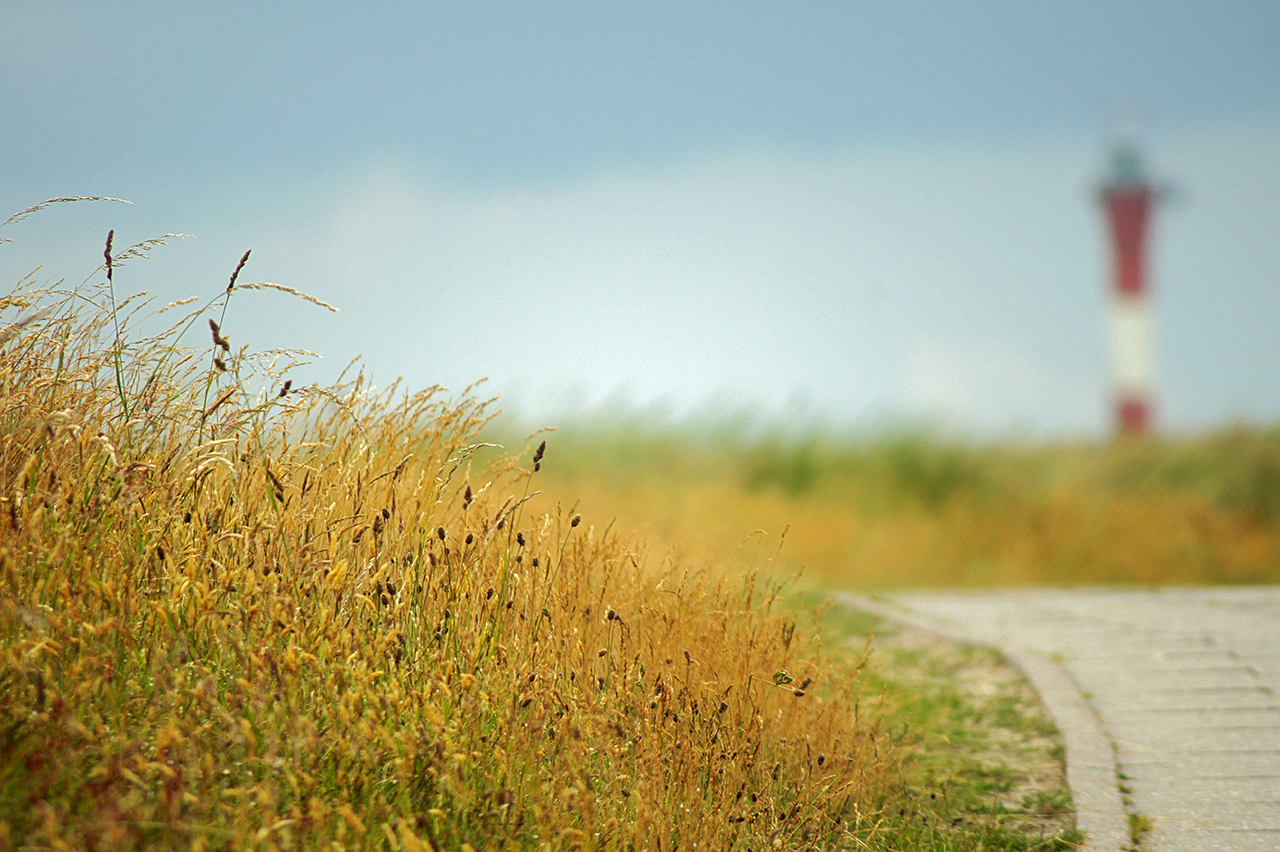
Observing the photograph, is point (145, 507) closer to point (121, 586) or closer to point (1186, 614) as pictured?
point (121, 586)

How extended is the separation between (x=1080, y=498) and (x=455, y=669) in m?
11.5

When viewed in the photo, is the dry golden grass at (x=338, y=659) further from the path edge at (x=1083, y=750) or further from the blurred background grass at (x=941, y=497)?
the blurred background grass at (x=941, y=497)

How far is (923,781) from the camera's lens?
4312 mm

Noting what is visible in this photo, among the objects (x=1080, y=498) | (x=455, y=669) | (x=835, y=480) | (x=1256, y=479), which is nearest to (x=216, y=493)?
(x=455, y=669)

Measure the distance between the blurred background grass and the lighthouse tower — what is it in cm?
1304

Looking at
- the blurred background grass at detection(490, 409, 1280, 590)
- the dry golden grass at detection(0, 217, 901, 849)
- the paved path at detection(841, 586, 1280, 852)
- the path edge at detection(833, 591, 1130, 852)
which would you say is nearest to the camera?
the dry golden grass at detection(0, 217, 901, 849)

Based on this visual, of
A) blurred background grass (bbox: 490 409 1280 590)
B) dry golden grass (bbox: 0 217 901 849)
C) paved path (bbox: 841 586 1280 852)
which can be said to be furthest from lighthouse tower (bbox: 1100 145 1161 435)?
dry golden grass (bbox: 0 217 901 849)

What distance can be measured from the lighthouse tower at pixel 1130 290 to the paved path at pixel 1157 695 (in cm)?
2257

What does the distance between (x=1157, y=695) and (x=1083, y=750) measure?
962 mm

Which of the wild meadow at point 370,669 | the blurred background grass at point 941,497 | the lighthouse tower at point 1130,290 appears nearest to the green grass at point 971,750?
the wild meadow at point 370,669

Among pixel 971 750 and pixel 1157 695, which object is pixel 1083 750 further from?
pixel 1157 695

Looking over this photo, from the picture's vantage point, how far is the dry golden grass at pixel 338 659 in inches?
106

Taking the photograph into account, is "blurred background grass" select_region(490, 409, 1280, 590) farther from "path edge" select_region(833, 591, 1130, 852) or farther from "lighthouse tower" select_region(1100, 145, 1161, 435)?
"lighthouse tower" select_region(1100, 145, 1161, 435)

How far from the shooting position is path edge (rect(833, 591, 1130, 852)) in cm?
377
